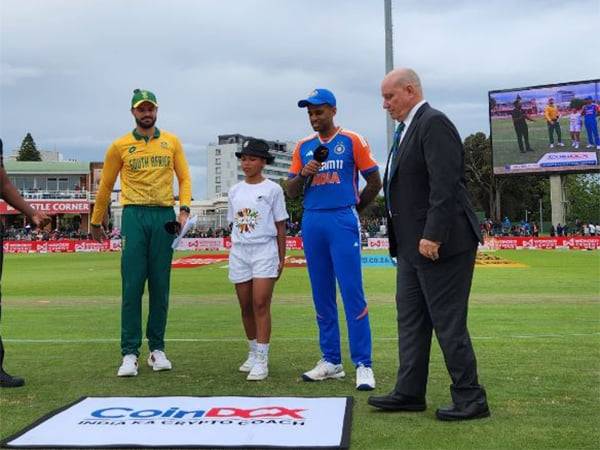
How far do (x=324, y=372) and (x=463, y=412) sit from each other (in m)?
1.49

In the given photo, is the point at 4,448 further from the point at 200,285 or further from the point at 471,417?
the point at 200,285

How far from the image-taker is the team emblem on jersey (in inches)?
218

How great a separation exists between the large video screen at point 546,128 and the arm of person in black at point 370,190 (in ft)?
138

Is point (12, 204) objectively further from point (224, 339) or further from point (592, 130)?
point (592, 130)

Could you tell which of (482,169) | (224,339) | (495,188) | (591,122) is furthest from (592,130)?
(224,339)

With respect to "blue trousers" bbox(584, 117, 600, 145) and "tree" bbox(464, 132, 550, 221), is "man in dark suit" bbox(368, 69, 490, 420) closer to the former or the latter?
"blue trousers" bbox(584, 117, 600, 145)

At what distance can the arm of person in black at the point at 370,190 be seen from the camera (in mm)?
5371

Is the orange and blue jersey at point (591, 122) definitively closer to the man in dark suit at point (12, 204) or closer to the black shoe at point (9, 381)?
the man in dark suit at point (12, 204)

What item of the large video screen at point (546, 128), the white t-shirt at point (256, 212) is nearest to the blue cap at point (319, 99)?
the white t-shirt at point (256, 212)

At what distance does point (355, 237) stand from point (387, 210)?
83 centimetres

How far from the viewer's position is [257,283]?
547 centimetres

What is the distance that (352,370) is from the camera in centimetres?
568

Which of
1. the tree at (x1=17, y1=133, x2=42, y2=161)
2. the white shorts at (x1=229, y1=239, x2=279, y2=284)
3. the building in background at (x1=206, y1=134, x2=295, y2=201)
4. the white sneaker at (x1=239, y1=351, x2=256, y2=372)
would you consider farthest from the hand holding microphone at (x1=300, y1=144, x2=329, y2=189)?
the building in background at (x1=206, y1=134, x2=295, y2=201)

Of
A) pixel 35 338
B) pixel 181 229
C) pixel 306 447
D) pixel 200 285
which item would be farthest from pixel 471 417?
pixel 200 285
